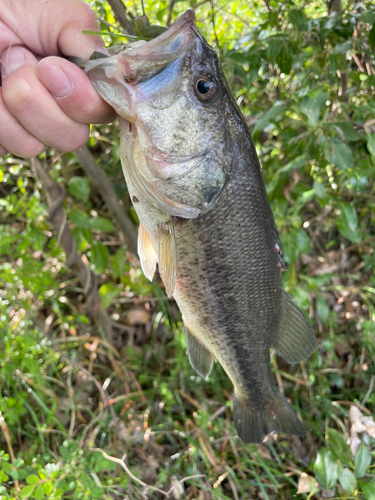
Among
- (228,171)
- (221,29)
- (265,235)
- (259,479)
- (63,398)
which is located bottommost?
(259,479)

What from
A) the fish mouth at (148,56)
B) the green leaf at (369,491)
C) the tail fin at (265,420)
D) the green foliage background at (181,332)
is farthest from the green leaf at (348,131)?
the green leaf at (369,491)

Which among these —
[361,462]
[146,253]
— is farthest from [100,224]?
[361,462]

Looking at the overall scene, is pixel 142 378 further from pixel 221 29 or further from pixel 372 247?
pixel 221 29

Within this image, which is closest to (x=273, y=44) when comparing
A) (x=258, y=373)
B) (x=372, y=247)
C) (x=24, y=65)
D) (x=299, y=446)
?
(x=24, y=65)

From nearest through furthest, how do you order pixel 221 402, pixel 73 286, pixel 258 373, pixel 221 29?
1. pixel 258 373
2. pixel 221 402
3. pixel 221 29
4. pixel 73 286

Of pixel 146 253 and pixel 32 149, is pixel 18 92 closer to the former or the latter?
pixel 32 149

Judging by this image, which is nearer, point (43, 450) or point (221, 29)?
point (43, 450)

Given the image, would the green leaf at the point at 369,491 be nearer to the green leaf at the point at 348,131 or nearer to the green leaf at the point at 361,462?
the green leaf at the point at 361,462

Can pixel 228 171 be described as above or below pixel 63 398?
above
